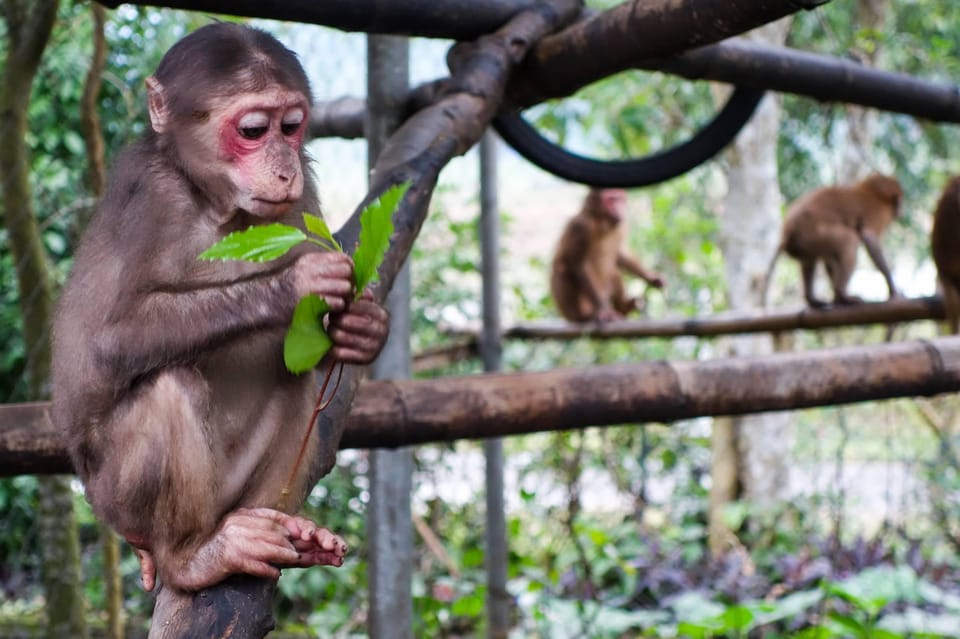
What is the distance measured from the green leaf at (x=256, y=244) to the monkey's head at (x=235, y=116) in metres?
0.34

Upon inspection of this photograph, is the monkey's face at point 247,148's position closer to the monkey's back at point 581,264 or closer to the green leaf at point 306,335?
the green leaf at point 306,335

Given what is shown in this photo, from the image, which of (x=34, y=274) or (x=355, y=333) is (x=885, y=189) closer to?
(x=34, y=274)

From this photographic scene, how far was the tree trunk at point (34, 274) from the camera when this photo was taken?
3264 mm

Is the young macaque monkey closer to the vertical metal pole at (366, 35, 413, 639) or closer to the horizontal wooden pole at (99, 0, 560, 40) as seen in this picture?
the horizontal wooden pole at (99, 0, 560, 40)

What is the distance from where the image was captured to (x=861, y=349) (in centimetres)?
310

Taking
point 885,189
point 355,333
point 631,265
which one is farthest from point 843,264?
point 355,333

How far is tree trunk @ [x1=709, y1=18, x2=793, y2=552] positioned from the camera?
6.70m

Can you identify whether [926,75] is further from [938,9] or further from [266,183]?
[266,183]

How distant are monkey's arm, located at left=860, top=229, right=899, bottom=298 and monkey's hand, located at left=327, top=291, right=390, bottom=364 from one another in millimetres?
4787

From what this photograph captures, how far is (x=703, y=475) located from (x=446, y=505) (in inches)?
113

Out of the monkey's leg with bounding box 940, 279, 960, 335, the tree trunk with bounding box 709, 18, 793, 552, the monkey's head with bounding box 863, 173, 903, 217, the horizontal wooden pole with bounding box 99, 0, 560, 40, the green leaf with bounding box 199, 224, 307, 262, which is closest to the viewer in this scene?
the green leaf with bounding box 199, 224, 307, 262

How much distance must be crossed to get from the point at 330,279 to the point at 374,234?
134 millimetres

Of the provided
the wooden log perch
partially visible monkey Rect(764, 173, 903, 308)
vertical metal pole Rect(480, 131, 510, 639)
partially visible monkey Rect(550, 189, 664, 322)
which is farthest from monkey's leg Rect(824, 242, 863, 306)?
vertical metal pole Rect(480, 131, 510, 639)

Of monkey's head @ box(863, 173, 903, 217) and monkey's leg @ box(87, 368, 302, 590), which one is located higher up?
monkey's head @ box(863, 173, 903, 217)
